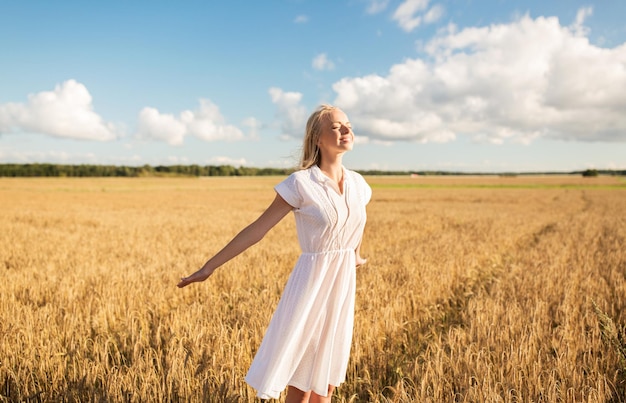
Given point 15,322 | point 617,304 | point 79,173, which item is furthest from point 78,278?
point 79,173

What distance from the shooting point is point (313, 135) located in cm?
248

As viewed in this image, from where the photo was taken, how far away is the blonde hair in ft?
8.05

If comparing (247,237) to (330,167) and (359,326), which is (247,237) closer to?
(330,167)

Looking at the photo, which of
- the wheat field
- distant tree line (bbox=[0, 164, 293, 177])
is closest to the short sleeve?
the wheat field

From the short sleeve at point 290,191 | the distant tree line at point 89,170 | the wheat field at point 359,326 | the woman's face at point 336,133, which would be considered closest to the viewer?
the short sleeve at point 290,191

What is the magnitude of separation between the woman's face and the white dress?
15 cm

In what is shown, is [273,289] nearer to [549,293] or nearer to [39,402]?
[39,402]

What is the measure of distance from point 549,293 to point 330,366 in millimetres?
5082

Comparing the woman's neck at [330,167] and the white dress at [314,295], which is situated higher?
the woman's neck at [330,167]

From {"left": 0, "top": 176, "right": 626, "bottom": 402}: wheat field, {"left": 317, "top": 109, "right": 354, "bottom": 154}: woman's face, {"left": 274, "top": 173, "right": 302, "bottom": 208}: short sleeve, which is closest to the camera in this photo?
{"left": 274, "top": 173, "right": 302, "bottom": 208}: short sleeve

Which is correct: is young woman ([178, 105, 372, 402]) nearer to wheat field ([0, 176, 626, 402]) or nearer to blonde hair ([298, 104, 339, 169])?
blonde hair ([298, 104, 339, 169])

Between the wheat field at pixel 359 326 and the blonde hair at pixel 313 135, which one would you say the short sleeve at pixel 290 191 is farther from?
the wheat field at pixel 359 326

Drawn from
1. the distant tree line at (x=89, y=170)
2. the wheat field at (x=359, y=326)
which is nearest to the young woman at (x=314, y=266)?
the wheat field at (x=359, y=326)

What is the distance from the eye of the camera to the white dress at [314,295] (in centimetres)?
236
